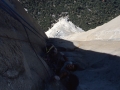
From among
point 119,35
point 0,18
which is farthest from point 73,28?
point 0,18

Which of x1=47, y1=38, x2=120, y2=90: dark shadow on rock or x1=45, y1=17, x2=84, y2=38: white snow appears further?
x1=45, y1=17, x2=84, y2=38: white snow

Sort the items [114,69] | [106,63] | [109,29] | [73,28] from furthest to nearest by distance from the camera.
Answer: [73,28], [109,29], [106,63], [114,69]

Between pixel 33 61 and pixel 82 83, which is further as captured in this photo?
pixel 82 83

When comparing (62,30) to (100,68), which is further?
(62,30)

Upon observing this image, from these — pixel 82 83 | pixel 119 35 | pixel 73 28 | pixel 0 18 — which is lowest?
pixel 82 83

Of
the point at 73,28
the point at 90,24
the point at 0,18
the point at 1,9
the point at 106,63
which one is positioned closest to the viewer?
the point at 0,18

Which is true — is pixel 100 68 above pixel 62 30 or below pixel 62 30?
below

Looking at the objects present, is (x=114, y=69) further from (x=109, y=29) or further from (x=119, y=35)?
Result: (x=109, y=29)

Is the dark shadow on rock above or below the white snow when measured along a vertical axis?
below

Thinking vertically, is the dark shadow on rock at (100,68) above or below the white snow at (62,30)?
below

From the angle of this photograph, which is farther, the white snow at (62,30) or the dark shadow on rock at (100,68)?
the white snow at (62,30)

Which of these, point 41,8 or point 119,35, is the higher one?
point 41,8
